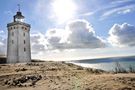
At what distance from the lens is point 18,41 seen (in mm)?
41719

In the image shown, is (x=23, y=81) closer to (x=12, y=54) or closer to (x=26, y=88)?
(x=26, y=88)

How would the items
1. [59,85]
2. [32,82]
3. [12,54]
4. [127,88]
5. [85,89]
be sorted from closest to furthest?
[127,88], [85,89], [59,85], [32,82], [12,54]

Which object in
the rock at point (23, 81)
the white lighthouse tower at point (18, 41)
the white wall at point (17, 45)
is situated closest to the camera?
the rock at point (23, 81)

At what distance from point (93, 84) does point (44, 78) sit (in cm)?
572

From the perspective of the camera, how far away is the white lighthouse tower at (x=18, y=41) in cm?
4166

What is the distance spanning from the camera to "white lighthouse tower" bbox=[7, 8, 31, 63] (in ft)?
137

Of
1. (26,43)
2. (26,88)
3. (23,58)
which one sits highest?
(26,43)

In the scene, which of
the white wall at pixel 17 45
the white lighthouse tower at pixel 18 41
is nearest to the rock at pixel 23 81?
the white wall at pixel 17 45

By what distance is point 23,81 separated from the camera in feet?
62.5

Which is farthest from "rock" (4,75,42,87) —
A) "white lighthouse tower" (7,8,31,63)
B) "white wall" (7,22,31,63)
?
"white lighthouse tower" (7,8,31,63)

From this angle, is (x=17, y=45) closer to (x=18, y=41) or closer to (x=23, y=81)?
(x=18, y=41)

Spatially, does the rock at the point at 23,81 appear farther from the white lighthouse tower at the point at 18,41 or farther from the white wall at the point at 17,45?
the white lighthouse tower at the point at 18,41

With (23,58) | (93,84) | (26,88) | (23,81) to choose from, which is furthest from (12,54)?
(93,84)

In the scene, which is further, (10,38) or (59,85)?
(10,38)
